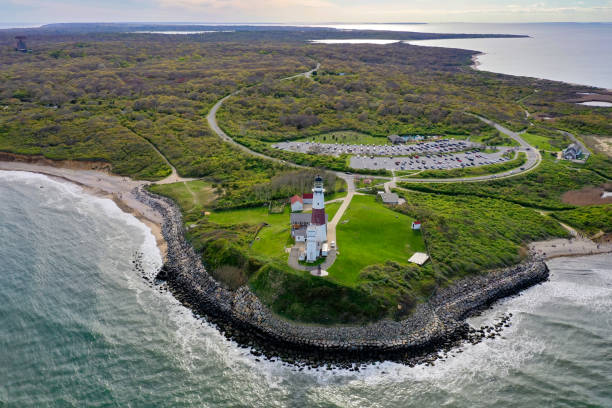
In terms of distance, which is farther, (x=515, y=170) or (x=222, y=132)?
(x=222, y=132)

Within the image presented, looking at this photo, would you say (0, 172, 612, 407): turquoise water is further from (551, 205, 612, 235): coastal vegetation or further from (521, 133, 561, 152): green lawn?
(521, 133, 561, 152): green lawn

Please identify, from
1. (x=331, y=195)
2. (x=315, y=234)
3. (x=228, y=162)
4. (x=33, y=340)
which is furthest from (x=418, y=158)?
(x=33, y=340)

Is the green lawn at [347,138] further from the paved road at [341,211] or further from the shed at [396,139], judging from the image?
the paved road at [341,211]

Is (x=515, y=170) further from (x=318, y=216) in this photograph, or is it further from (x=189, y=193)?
(x=189, y=193)

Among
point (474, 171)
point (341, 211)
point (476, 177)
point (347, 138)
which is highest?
point (347, 138)

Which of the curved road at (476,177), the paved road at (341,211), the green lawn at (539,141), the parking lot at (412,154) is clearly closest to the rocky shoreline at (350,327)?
the paved road at (341,211)

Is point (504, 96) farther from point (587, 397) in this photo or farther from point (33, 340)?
point (33, 340)

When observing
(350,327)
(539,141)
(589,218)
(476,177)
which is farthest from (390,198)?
(539,141)
